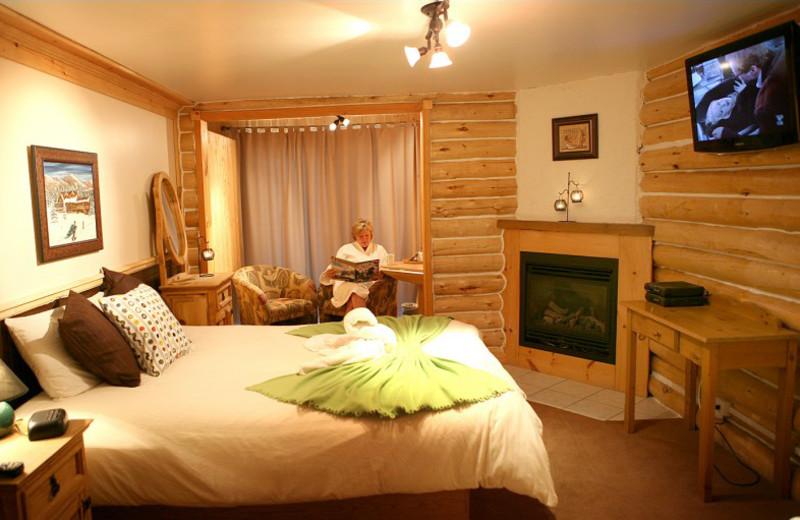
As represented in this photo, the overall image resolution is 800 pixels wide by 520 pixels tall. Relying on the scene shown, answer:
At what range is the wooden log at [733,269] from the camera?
312 cm

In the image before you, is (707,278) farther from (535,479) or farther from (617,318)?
(535,479)

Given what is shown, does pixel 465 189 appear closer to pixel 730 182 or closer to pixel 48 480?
pixel 730 182

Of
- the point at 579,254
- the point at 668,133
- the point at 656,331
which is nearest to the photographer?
the point at 656,331

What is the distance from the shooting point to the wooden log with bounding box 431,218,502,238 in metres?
5.55

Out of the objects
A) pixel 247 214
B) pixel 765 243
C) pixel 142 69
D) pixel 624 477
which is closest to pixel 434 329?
pixel 624 477

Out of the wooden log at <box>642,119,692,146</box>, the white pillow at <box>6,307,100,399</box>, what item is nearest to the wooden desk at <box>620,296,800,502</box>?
the wooden log at <box>642,119,692,146</box>

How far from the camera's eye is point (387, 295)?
635 centimetres

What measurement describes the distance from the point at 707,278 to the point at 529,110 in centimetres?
237

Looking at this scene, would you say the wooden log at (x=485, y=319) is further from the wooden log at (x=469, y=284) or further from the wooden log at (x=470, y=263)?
the wooden log at (x=470, y=263)

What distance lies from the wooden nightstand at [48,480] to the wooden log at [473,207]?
3854mm

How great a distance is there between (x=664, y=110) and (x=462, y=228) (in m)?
2.09

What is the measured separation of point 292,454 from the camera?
252 cm

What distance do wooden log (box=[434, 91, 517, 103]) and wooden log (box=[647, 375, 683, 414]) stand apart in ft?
9.52

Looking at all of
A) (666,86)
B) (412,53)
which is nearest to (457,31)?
(412,53)
